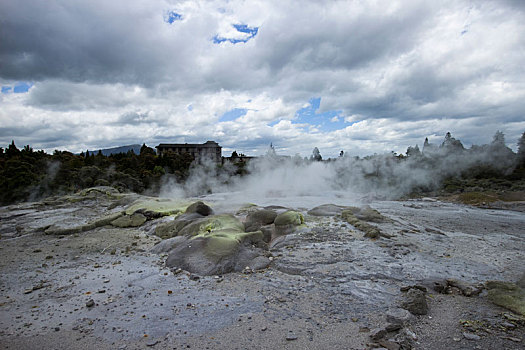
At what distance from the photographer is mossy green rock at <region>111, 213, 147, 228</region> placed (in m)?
10.1

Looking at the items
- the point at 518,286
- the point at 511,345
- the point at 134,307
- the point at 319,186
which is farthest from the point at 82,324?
the point at 319,186

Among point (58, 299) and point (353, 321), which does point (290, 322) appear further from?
point (58, 299)

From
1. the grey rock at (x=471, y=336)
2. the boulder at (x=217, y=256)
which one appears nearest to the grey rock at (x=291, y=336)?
the grey rock at (x=471, y=336)

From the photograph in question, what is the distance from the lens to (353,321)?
12.3 feet

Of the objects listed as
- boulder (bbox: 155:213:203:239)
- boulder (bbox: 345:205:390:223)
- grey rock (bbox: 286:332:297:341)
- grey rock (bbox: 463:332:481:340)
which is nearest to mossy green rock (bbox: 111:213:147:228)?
boulder (bbox: 155:213:203:239)

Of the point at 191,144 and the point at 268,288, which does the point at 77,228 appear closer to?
the point at 268,288

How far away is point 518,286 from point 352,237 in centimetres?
340

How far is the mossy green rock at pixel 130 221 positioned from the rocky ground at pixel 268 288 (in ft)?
3.72

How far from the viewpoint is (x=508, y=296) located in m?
4.15

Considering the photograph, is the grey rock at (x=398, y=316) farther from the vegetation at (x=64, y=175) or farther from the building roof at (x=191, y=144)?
the building roof at (x=191, y=144)

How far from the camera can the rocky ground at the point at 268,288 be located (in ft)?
11.3

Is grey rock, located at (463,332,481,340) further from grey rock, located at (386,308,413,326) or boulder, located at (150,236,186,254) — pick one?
boulder, located at (150,236,186,254)

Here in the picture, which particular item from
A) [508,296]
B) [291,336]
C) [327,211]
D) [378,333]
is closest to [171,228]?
[327,211]

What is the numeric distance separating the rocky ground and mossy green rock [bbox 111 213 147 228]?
1.13m
